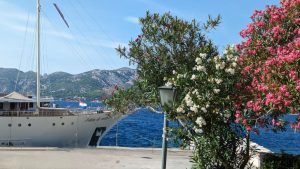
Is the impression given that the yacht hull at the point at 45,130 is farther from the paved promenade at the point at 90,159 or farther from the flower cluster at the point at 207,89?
the flower cluster at the point at 207,89

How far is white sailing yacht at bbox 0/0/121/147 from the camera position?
38.8 m

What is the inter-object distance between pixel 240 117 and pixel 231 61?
2.06 m

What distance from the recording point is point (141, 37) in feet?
56.7

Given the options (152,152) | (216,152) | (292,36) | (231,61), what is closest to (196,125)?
(216,152)

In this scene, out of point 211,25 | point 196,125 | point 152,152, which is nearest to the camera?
point 196,125

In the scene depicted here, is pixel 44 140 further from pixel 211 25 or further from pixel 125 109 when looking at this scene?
pixel 211 25

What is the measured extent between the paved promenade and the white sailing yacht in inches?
472

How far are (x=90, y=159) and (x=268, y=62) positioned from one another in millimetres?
14314

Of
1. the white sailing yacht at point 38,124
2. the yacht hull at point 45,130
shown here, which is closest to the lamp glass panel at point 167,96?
the white sailing yacht at point 38,124

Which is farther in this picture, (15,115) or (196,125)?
(15,115)

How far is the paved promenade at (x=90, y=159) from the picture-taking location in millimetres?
20594

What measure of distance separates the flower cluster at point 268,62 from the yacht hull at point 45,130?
29532 mm

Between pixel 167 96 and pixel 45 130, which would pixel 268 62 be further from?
pixel 45 130

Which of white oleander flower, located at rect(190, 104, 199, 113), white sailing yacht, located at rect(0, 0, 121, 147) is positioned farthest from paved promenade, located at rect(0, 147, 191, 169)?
white sailing yacht, located at rect(0, 0, 121, 147)
